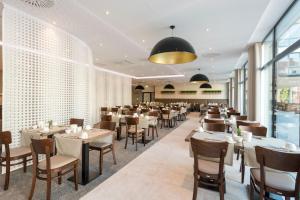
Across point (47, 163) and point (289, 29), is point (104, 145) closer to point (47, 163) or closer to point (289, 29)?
point (47, 163)

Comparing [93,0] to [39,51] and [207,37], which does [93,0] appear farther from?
[207,37]

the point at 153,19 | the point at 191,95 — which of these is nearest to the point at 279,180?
the point at 153,19

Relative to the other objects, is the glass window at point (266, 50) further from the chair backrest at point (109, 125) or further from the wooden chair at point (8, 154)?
the wooden chair at point (8, 154)

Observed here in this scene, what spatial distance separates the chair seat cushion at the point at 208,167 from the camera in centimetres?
240

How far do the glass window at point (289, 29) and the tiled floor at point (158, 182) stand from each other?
311cm

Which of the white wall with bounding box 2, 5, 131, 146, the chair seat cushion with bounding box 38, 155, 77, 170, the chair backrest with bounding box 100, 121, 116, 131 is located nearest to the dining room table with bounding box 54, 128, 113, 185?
the chair seat cushion with bounding box 38, 155, 77, 170

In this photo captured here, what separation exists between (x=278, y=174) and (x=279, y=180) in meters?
0.16

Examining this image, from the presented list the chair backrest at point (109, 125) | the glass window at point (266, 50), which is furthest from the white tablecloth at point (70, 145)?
the glass window at point (266, 50)

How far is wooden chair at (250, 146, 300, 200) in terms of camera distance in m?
1.84

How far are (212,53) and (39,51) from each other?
6333 millimetres

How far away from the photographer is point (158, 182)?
125 inches

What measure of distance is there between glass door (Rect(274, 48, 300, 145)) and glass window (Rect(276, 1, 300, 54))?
0.31m

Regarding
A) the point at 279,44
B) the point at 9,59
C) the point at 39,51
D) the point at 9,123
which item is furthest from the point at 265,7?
the point at 9,123

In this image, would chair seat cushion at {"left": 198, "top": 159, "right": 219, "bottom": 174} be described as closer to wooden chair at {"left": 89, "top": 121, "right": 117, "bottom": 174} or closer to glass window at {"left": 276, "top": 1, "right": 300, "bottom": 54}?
wooden chair at {"left": 89, "top": 121, "right": 117, "bottom": 174}
